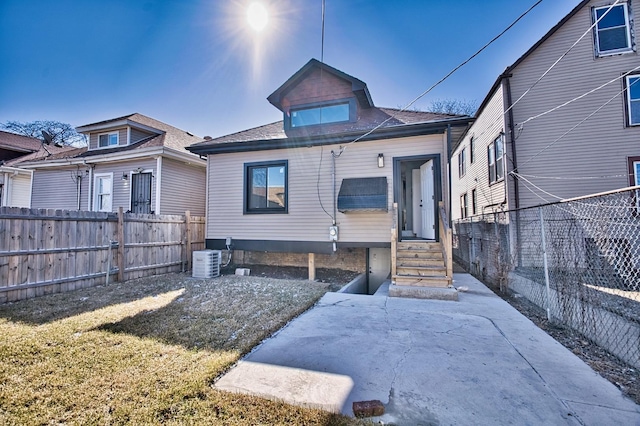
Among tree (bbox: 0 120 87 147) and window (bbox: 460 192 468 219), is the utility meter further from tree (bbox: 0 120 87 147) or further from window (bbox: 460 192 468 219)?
tree (bbox: 0 120 87 147)

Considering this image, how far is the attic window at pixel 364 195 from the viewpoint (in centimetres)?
657

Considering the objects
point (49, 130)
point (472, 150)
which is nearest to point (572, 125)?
point (472, 150)

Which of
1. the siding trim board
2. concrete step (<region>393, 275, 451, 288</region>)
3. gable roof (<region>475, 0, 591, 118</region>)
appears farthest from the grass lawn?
gable roof (<region>475, 0, 591, 118</region>)

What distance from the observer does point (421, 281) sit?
5.63m

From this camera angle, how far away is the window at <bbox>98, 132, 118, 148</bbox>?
11605 mm

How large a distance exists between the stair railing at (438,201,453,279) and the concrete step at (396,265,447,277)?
0.49 feet

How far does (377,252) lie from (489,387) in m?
5.78

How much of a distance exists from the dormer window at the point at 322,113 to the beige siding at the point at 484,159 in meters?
4.92

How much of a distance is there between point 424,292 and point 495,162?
6.51 metres

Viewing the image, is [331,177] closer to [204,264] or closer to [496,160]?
[204,264]

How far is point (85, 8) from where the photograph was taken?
287 inches

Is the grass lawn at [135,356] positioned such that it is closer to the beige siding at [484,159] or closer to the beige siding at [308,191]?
the beige siding at [308,191]

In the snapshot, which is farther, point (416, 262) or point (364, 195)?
point (364, 195)

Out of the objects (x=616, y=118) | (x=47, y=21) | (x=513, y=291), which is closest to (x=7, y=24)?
(x=47, y=21)
